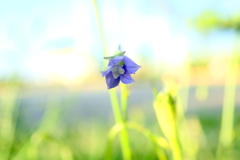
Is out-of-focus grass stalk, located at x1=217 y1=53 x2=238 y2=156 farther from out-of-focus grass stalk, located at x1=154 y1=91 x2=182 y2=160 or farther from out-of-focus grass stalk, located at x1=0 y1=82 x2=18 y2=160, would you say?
out-of-focus grass stalk, located at x1=0 y1=82 x2=18 y2=160

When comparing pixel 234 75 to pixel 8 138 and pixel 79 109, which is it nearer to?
pixel 8 138

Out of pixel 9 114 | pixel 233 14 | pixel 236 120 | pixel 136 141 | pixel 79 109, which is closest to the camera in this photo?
pixel 233 14

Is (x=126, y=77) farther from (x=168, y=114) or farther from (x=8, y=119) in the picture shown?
(x=8, y=119)

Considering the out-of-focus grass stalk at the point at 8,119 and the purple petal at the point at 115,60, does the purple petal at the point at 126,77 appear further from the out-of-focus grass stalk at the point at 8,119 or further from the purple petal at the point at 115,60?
the out-of-focus grass stalk at the point at 8,119

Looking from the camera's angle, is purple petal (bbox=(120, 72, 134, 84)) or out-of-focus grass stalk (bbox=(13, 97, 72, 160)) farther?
out-of-focus grass stalk (bbox=(13, 97, 72, 160))

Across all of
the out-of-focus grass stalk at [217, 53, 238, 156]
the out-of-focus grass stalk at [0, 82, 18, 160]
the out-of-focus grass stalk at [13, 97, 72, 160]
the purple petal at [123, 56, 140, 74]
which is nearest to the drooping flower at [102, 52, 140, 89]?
the purple petal at [123, 56, 140, 74]

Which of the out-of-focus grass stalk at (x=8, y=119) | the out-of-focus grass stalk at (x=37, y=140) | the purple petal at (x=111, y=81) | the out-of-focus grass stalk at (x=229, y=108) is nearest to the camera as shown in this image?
the purple petal at (x=111, y=81)

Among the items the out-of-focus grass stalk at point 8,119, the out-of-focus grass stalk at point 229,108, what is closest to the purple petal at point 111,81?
the out-of-focus grass stalk at point 229,108

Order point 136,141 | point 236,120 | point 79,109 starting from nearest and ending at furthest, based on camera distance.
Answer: point 136,141 < point 236,120 < point 79,109

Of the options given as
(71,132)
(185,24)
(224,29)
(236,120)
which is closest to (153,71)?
(185,24)
